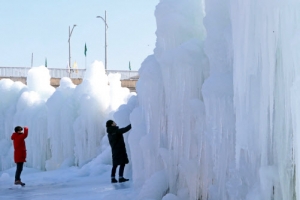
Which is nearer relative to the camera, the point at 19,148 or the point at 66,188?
the point at 66,188

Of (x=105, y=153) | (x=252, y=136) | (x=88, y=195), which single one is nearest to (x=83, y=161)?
(x=105, y=153)

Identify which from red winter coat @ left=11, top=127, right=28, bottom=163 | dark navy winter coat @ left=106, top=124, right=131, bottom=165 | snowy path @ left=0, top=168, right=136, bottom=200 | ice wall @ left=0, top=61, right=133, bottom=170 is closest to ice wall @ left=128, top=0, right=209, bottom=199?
snowy path @ left=0, top=168, right=136, bottom=200

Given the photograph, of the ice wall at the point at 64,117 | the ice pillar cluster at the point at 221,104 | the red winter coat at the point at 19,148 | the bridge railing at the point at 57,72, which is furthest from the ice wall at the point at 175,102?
the bridge railing at the point at 57,72

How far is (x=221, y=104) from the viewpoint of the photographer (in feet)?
24.9

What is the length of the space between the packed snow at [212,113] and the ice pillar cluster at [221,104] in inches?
0.5

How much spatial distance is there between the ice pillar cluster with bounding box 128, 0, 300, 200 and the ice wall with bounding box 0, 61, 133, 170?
755 cm

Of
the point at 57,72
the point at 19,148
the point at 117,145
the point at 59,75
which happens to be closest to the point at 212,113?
the point at 117,145

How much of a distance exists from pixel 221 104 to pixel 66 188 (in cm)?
611

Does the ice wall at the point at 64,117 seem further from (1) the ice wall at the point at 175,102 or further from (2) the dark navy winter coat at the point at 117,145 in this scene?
(1) the ice wall at the point at 175,102

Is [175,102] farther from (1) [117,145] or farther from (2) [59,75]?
(2) [59,75]

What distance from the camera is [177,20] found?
31.5 feet

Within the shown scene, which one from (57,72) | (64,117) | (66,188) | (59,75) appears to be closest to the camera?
(66,188)

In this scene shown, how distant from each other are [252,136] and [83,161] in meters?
12.6

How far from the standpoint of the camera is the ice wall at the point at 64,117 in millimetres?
18641
